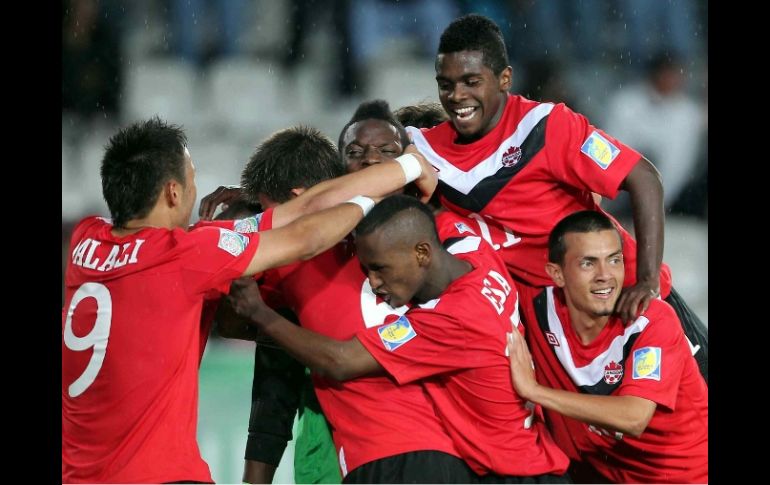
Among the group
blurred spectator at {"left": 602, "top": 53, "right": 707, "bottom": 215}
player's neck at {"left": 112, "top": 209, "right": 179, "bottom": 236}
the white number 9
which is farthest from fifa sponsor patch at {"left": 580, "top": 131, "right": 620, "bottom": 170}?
blurred spectator at {"left": 602, "top": 53, "right": 707, "bottom": 215}

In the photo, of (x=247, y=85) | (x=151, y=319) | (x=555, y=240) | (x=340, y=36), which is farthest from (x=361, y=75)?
(x=151, y=319)

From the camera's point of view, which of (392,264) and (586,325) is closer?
(392,264)

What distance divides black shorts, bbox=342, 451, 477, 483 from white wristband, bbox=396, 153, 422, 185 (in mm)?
1011

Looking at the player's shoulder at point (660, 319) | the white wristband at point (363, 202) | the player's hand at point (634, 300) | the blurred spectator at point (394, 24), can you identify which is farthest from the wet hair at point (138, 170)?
the blurred spectator at point (394, 24)

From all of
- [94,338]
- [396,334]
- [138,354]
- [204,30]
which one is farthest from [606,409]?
[204,30]

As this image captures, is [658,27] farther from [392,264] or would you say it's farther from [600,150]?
[392,264]

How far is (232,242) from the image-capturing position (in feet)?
11.8

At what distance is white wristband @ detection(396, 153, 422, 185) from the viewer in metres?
4.01

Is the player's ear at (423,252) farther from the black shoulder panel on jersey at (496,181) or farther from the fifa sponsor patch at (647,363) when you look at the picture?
the fifa sponsor patch at (647,363)

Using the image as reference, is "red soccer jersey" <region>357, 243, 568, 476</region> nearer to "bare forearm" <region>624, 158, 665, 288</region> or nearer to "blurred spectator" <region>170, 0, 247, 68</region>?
"bare forearm" <region>624, 158, 665, 288</region>

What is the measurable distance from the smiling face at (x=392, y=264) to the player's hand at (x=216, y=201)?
1.05 m

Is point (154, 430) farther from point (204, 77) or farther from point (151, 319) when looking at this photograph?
point (204, 77)

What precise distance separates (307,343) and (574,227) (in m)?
1.17
